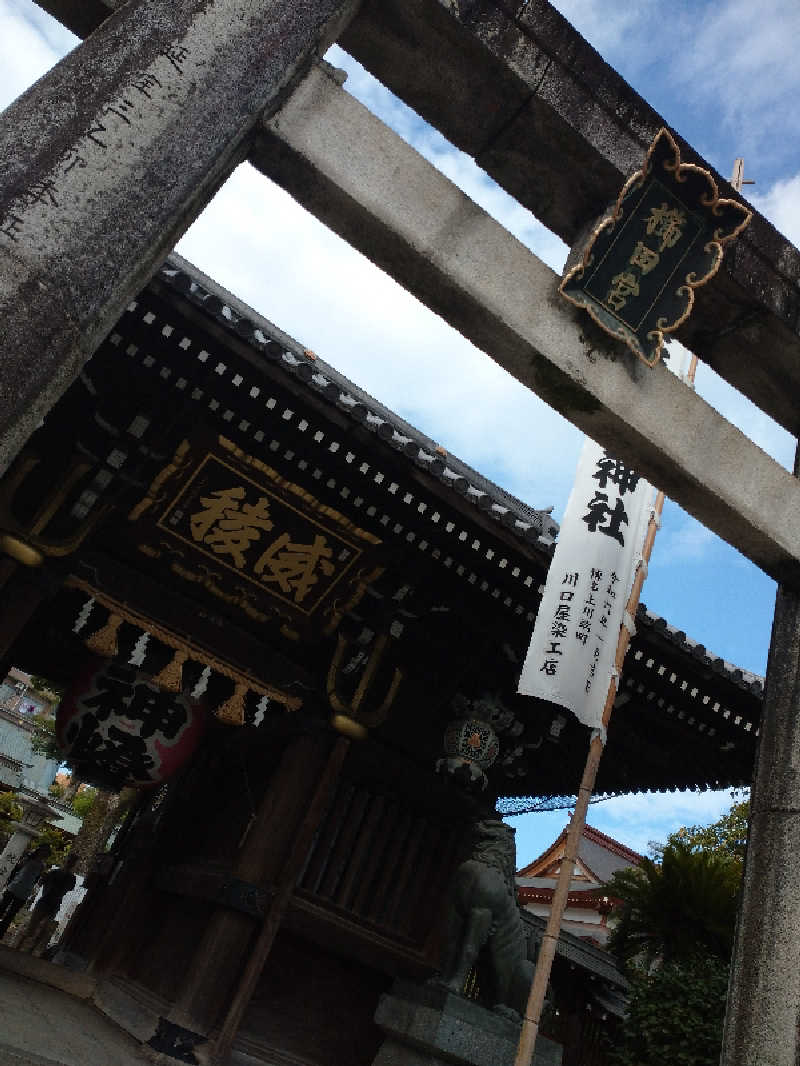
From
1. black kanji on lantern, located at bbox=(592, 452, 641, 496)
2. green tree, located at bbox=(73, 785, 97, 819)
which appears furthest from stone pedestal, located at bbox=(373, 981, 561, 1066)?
green tree, located at bbox=(73, 785, 97, 819)

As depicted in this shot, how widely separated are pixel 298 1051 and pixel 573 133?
7667 millimetres

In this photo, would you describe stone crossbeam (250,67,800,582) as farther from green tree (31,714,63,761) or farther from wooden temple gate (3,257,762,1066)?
green tree (31,714,63,761)

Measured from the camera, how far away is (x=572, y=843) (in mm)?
4508

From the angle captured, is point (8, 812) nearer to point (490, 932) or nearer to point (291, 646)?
point (291, 646)

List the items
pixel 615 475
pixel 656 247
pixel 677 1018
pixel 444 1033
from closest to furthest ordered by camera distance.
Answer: pixel 656 247, pixel 615 475, pixel 444 1033, pixel 677 1018

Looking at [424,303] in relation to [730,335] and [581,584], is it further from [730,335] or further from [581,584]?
[581,584]

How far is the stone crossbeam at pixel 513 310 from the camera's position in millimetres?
3756

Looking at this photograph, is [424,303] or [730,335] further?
[730,335]

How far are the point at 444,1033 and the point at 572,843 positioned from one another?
2831 millimetres

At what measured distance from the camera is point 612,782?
9.94 m

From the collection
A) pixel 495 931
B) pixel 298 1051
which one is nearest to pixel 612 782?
pixel 495 931

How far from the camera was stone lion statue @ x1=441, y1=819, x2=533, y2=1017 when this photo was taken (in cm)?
681

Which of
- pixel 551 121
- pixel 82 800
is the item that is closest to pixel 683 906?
pixel 551 121

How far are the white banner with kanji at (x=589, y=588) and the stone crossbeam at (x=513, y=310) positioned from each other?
0.84 meters
